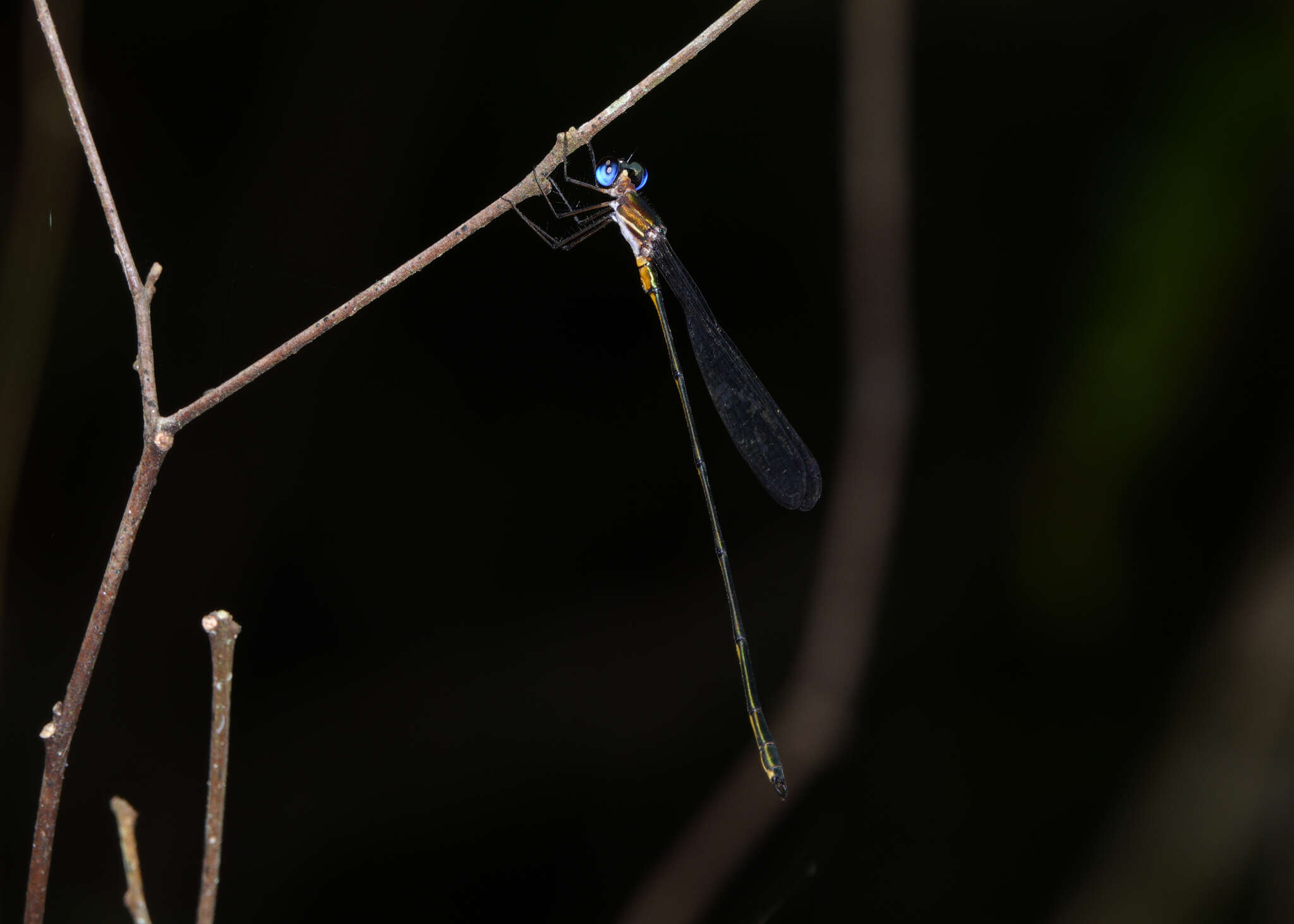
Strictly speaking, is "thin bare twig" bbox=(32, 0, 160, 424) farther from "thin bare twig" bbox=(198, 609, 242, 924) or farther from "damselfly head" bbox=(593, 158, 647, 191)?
"damselfly head" bbox=(593, 158, 647, 191)

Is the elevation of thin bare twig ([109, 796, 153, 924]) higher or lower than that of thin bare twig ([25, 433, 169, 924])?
lower

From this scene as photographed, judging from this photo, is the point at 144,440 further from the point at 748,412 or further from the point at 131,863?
the point at 748,412

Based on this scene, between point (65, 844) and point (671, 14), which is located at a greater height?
point (671, 14)

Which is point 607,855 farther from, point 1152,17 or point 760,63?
point 1152,17

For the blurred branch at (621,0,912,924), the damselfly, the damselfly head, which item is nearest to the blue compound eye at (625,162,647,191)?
the damselfly head

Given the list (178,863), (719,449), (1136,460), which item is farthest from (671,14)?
(178,863)

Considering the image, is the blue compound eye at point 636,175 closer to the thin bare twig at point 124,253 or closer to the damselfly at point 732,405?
the damselfly at point 732,405
